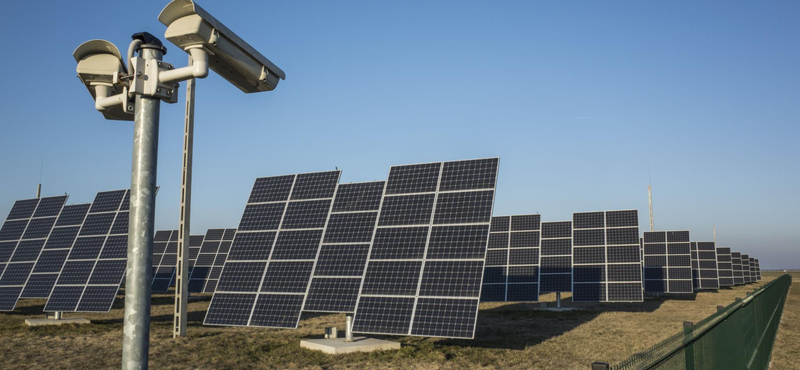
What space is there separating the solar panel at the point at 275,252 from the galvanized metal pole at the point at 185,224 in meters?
0.98

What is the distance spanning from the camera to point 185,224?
1917cm

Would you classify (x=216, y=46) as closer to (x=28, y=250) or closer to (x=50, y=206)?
(x=28, y=250)

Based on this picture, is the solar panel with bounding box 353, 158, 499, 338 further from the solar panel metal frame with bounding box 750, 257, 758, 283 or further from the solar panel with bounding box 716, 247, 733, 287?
the solar panel metal frame with bounding box 750, 257, 758, 283

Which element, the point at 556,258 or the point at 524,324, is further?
the point at 556,258

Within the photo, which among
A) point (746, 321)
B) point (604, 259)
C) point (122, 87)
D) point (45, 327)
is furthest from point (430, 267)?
point (604, 259)

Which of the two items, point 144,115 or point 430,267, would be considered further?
point 430,267

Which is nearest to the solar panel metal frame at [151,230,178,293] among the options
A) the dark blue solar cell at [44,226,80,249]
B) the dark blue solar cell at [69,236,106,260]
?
the dark blue solar cell at [44,226,80,249]

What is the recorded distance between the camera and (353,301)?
1786 cm

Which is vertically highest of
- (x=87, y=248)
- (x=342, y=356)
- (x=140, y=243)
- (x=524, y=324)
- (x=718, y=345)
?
(x=140, y=243)

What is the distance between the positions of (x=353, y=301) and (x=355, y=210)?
13.0 ft

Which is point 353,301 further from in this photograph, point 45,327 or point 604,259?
point 604,259

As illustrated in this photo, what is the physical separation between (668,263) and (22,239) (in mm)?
42290

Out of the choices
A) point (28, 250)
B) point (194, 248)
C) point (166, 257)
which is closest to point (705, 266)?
point (194, 248)

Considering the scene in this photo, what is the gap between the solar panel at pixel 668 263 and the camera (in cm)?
4300
